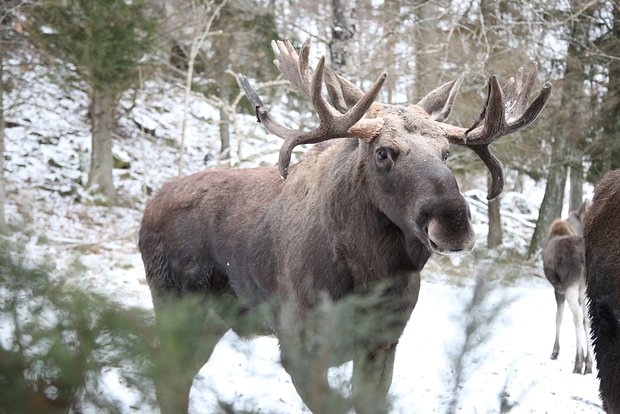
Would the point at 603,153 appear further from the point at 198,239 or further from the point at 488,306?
the point at 488,306

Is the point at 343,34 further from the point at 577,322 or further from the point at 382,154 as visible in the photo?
the point at 382,154

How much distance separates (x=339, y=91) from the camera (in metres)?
4.36

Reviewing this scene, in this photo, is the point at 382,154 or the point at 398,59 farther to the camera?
the point at 398,59

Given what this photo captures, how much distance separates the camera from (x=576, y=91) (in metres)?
14.0

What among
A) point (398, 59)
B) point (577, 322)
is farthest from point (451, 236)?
point (398, 59)

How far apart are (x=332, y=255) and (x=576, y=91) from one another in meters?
11.6

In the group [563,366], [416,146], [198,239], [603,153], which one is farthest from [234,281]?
[603,153]

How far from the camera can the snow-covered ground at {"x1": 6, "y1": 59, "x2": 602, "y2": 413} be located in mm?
1470

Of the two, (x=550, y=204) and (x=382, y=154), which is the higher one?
(x=382, y=154)

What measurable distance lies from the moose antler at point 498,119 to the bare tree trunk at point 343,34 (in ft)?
20.8

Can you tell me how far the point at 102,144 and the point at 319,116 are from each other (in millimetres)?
13941

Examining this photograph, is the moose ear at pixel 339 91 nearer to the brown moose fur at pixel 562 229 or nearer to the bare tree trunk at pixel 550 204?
the brown moose fur at pixel 562 229

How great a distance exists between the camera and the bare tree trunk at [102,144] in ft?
54.6

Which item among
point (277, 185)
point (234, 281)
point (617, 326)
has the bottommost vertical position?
point (234, 281)
